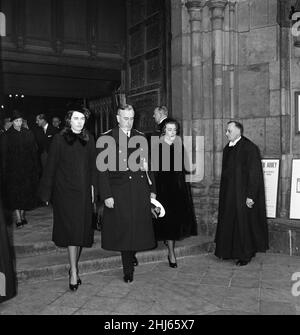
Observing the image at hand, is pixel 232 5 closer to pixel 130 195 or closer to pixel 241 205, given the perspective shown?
pixel 241 205

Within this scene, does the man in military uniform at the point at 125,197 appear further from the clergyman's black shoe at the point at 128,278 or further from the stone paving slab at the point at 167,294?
the stone paving slab at the point at 167,294

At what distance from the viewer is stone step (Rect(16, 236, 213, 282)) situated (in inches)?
190

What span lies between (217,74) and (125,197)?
120 inches

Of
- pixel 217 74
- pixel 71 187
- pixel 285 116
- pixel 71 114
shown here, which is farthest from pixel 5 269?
pixel 285 116

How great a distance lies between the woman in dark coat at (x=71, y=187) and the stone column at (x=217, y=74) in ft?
9.57

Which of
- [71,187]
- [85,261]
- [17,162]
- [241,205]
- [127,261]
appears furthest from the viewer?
[17,162]

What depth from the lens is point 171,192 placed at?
17.6ft

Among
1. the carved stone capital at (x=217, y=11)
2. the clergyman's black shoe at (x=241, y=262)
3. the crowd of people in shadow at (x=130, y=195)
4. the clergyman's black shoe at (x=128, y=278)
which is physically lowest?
the clergyman's black shoe at (x=241, y=262)

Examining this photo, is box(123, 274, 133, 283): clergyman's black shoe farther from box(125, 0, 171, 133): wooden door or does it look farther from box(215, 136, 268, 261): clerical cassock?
box(125, 0, 171, 133): wooden door

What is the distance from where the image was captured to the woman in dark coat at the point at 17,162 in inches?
273

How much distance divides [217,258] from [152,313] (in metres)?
2.32

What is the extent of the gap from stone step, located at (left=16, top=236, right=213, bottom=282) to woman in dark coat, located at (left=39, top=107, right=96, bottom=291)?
550mm

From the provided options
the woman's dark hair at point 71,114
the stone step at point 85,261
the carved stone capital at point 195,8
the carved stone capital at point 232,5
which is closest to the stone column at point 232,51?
the carved stone capital at point 232,5

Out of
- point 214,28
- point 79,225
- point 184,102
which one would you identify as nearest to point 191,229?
point 79,225
